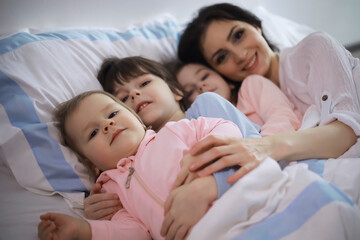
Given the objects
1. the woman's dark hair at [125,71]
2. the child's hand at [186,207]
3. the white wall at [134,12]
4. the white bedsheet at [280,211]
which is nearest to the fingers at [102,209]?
the child's hand at [186,207]

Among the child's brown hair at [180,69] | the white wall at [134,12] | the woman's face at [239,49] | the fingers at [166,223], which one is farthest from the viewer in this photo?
the child's brown hair at [180,69]

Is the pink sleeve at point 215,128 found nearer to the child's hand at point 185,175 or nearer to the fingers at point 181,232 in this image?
the child's hand at point 185,175

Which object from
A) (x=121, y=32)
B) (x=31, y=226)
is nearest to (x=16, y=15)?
(x=121, y=32)

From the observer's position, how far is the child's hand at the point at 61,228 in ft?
2.55

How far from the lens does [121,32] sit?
153 centimetres

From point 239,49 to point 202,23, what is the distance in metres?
0.27

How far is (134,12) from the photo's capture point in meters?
1.72

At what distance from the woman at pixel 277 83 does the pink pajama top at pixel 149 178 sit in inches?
3.4

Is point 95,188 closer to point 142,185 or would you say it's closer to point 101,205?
point 101,205

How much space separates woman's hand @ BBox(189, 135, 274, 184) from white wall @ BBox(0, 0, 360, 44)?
1.09m

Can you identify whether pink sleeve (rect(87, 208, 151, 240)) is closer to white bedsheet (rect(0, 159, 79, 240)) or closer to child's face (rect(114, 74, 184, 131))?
white bedsheet (rect(0, 159, 79, 240))

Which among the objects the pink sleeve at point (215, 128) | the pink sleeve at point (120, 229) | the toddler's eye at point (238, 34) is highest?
the toddler's eye at point (238, 34)

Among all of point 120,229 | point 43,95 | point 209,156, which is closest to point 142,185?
point 120,229

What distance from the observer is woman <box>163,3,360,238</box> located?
779mm
